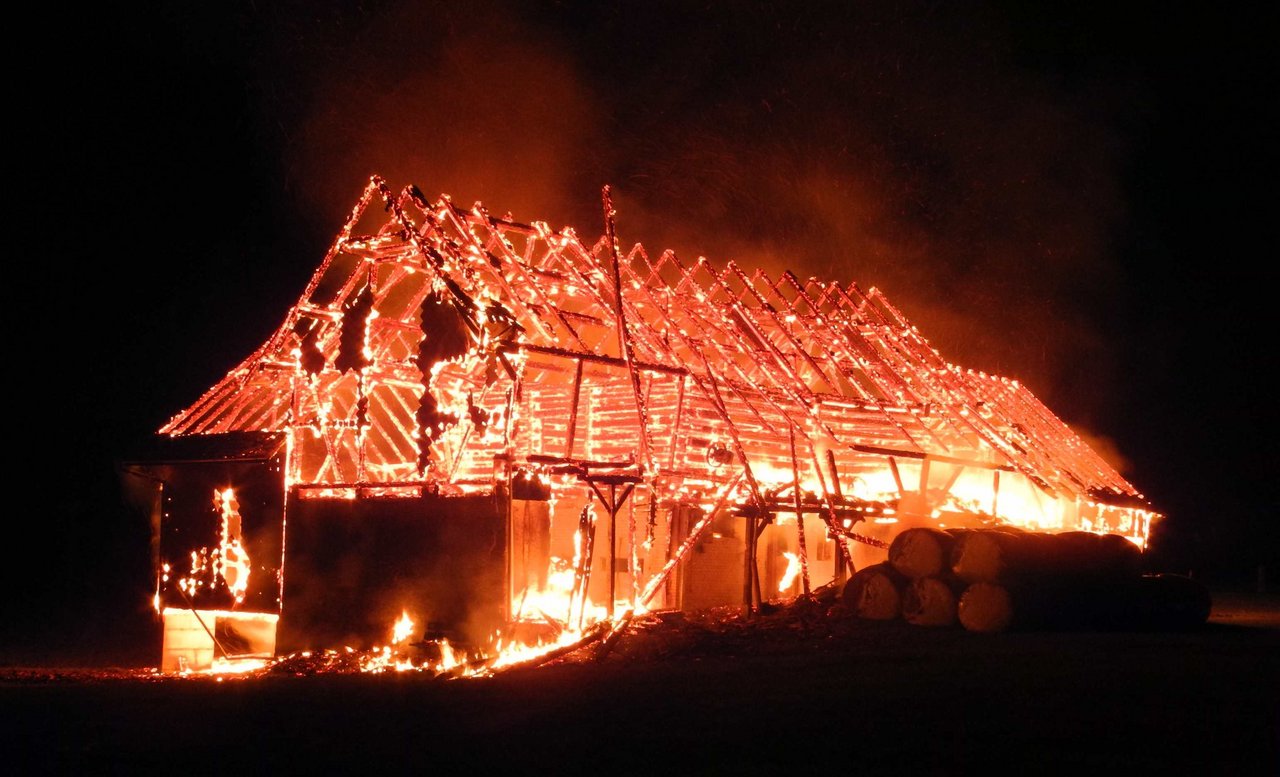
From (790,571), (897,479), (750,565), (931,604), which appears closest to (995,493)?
(897,479)

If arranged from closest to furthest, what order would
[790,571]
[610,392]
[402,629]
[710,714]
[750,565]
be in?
[710,714] < [402,629] < [750,565] < [610,392] < [790,571]

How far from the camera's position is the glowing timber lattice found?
14.4 m

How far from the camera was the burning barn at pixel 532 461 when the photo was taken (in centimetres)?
1391

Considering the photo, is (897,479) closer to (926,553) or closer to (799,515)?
(799,515)

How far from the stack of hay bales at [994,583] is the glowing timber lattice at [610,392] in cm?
193

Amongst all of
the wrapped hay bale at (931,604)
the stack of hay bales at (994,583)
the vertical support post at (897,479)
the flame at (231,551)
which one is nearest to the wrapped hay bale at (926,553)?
the stack of hay bales at (994,583)

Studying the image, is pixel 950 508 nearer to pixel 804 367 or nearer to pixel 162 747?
pixel 804 367

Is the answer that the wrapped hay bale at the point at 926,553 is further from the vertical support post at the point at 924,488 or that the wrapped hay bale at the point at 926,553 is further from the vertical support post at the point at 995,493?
the vertical support post at the point at 995,493

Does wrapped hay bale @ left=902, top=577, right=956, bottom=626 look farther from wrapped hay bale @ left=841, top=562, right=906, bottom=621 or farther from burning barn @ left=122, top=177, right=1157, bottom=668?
burning barn @ left=122, top=177, right=1157, bottom=668

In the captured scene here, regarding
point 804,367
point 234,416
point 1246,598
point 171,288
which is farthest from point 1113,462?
point 234,416

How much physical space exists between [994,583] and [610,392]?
565cm

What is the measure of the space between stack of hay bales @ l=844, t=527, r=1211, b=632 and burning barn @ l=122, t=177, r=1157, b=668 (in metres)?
1.42

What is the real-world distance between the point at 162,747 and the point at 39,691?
4087mm

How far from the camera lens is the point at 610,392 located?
54.7 ft
